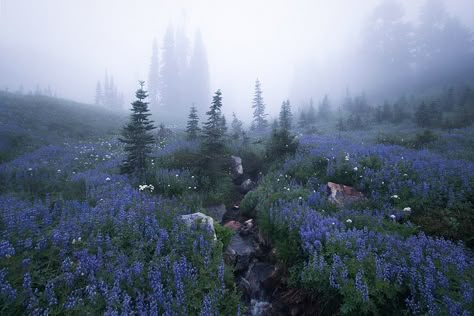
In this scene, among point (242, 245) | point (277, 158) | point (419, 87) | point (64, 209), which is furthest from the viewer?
point (419, 87)

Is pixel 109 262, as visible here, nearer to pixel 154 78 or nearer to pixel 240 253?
pixel 240 253

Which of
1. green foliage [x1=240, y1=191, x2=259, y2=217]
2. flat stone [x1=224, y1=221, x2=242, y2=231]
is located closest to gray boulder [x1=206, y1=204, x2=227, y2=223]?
flat stone [x1=224, y1=221, x2=242, y2=231]

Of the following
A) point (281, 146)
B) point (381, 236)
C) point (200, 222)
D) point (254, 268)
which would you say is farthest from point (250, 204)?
point (381, 236)

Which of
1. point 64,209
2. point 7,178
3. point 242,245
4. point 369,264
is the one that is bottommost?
point 242,245

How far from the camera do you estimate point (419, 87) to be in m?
48.5

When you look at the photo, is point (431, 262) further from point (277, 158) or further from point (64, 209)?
point (277, 158)

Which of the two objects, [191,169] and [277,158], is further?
[277,158]

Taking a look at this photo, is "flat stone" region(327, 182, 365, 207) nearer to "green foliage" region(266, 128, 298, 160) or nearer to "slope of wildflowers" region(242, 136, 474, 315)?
"slope of wildflowers" region(242, 136, 474, 315)

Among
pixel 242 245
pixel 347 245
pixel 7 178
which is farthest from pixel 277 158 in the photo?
pixel 7 178

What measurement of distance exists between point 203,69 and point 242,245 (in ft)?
250

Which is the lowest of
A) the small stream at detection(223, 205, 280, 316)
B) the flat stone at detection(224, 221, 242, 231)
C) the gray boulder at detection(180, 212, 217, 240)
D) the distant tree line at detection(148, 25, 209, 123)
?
the small stream at detection(223, 205, 280, 316)

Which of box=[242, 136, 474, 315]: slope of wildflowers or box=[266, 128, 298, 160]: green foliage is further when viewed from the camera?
box=[266, 128, 298, 160]: green foliage

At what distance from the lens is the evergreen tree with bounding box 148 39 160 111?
7619 cm

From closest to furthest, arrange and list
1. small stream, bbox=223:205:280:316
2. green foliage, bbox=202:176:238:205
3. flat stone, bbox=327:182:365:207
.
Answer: small stream, bbox=223:205:280:316 < flat stone, bbox=327:182:365:207 < green foliage, bbox=202:176:238:205
